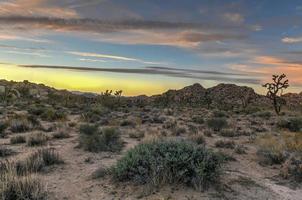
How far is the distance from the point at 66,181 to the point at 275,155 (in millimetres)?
6767

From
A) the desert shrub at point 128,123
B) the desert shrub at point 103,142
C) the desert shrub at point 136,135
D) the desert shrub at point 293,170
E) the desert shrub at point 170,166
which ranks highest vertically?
the desert shrub at point 170,166

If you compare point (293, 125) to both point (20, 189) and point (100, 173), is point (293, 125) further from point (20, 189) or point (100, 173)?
point (20, 189)

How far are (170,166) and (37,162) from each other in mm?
3762

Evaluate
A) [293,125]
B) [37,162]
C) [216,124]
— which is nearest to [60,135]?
[37,162]

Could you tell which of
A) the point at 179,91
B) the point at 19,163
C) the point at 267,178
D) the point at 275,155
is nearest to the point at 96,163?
the point at 19,163

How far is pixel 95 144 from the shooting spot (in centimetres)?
1350

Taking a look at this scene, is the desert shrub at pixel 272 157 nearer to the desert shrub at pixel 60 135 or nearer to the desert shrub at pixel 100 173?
the desert shrub at pixel 100 173

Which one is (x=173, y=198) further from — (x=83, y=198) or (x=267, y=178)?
(x=267, y=178)

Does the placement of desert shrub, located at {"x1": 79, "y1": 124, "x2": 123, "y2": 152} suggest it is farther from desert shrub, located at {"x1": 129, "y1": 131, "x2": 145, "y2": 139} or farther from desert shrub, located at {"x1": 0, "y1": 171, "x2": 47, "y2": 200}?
desert shrub, located at {"x1": 0, "y1": 171, "x2": 47, "y2": 200}

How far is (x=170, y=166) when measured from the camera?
8.78 meters

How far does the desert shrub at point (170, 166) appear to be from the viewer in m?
8.54

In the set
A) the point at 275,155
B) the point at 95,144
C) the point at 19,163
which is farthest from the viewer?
the point at 95,144

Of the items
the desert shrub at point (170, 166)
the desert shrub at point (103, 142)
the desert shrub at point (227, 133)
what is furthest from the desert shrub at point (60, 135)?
the desert shrub at point (170, 166)

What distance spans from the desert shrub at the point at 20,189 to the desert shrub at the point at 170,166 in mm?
2010
